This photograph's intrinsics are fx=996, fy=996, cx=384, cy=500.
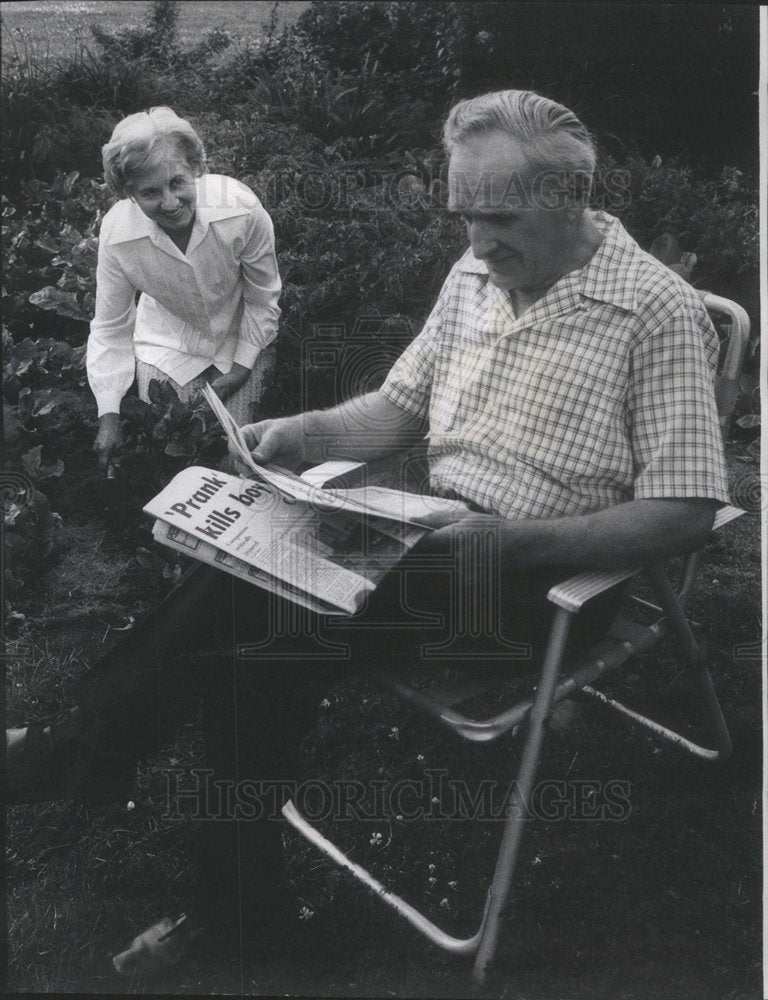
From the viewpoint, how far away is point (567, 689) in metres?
2.34

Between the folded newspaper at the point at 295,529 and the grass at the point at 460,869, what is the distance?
42 cm

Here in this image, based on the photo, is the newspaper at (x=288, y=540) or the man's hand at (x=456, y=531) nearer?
the newspaper at (x=288, y=540)

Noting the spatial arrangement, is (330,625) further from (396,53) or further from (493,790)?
(396,53)

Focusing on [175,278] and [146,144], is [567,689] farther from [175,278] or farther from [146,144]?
[146,144]

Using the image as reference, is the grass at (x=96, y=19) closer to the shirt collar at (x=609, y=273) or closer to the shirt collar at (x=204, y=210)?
the shirt collar at (x=204, y=210)

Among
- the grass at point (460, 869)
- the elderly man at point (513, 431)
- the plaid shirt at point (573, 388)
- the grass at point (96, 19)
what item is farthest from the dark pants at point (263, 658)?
the grass at point (96, 19)

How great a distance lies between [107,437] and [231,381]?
0.35 m

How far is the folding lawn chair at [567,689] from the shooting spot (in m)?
2.26

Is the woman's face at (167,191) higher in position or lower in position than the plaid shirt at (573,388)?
higher

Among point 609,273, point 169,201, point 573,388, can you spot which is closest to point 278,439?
point 169,201

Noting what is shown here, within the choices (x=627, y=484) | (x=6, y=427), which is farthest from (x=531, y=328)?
(x=6, y=427)

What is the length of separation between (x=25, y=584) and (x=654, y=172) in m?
1.88

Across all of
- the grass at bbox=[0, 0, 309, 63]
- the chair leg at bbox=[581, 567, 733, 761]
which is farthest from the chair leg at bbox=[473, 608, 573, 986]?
the grass at bbox=[0, 0, 309, 63]

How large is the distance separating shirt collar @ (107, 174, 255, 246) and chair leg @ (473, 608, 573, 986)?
1.26 metres
